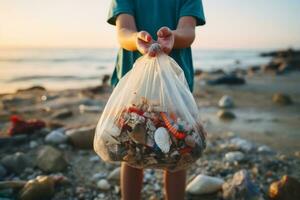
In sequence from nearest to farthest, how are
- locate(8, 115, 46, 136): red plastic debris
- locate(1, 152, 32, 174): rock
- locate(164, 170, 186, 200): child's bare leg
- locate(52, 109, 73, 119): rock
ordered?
locate(164, 170, 186, 200): child's bare leg
locate(1, 152, 32, 174): rock
locate(8, 115, 46, 136): red plastic debris
locate(52, 109, 73, 119): rock

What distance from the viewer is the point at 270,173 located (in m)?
3.12

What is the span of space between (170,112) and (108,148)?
35cm

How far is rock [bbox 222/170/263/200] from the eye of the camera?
2617 mm

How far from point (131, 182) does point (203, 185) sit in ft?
2.83

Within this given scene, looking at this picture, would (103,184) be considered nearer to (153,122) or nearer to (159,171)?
(159,171)

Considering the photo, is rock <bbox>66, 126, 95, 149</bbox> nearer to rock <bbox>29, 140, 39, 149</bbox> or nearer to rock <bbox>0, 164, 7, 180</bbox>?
rock <bbox>29, 140, 39, 149</bbox>

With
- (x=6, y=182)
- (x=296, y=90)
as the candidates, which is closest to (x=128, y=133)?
(x=6, y=182)

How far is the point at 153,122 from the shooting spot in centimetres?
158

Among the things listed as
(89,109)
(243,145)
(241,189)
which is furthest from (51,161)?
(89,109)

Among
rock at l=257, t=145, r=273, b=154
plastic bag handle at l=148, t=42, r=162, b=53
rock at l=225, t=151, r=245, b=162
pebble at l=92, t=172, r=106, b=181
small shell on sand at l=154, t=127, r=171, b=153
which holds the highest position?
plastic bag handle at l=148, t=42, r=162, b=53

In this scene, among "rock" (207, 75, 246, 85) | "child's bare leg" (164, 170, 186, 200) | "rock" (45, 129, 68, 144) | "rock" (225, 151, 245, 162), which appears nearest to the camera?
"child's bare leg" (164, 170, 186, 200)

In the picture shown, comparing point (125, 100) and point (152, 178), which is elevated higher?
point (125, 100)

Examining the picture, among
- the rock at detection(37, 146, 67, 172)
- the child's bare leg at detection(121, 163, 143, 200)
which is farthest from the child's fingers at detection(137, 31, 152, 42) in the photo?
the rock at detection(37, 146, 67, 172)

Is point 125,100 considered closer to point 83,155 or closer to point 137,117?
point 137,117
